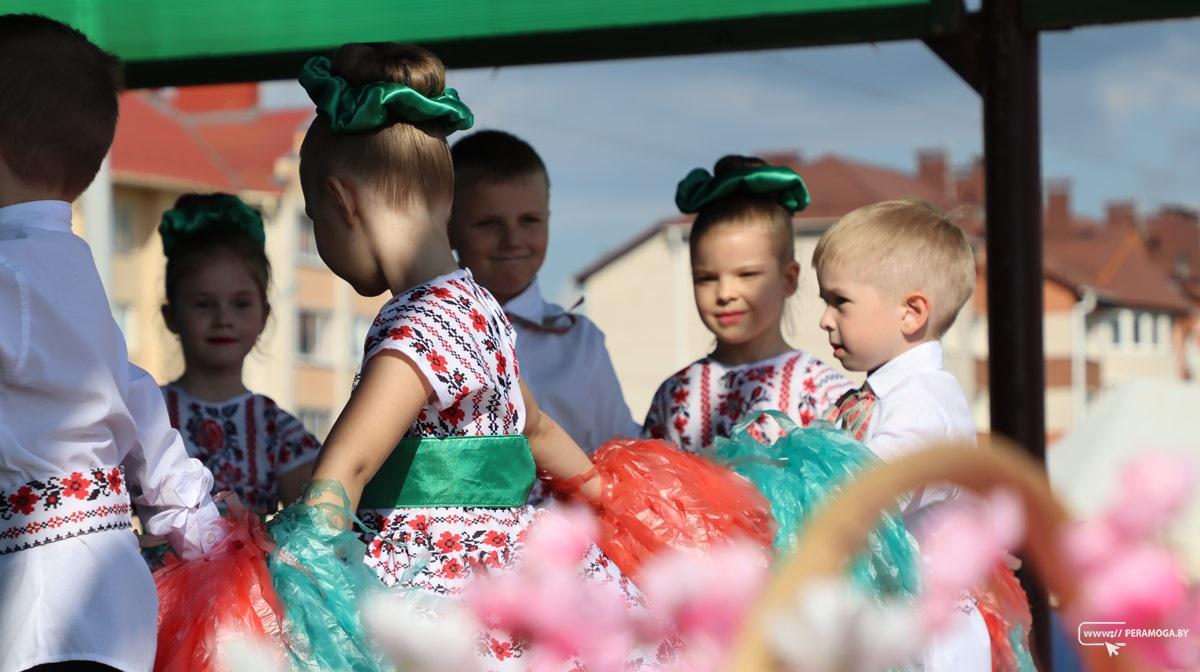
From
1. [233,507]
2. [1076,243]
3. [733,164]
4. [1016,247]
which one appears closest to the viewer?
[233,507]

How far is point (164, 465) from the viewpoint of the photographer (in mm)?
2338

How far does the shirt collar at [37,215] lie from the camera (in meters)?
2.20

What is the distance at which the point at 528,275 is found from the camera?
3.93 meters

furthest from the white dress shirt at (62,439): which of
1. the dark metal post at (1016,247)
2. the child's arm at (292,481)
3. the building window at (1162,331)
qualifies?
the building window at (1162,331)

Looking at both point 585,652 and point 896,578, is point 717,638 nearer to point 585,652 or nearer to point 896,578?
point 585,652

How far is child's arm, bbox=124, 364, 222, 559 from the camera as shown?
7.64ft

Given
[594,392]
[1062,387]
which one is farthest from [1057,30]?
[1062,387]

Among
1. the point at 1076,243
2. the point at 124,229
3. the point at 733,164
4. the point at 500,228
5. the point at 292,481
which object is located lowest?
the point at 1076,243

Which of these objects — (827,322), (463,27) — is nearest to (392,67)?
(827,322)

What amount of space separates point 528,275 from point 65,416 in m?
1.89

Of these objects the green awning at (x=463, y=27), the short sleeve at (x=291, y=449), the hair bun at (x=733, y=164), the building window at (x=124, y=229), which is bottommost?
the building window at (x=124, y=229)

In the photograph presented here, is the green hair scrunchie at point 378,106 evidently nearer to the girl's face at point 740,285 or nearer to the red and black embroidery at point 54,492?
the red and black embroidery at point 54,492

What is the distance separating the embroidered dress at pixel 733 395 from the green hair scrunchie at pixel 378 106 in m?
1.40

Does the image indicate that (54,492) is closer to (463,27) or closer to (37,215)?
(37,215)
